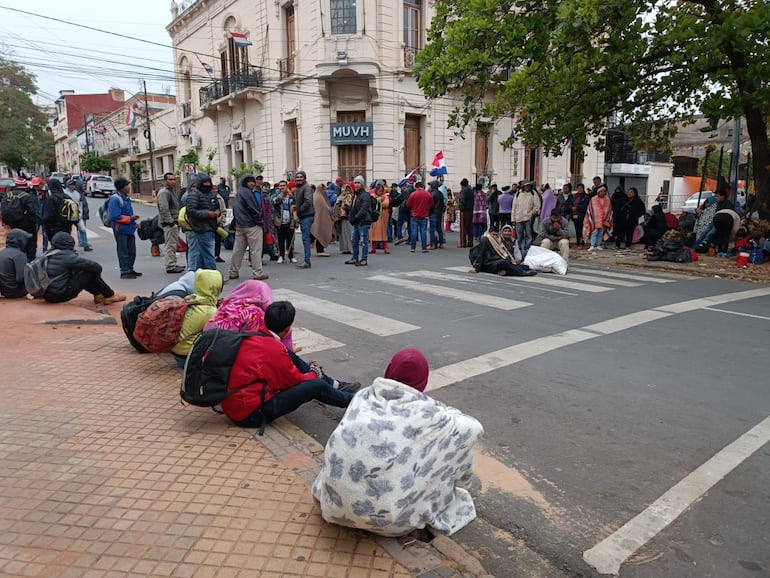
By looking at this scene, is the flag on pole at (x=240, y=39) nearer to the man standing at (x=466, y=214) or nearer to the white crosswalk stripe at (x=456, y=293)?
the man standing at (x=466, y=214)

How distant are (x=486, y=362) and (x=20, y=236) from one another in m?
7.04

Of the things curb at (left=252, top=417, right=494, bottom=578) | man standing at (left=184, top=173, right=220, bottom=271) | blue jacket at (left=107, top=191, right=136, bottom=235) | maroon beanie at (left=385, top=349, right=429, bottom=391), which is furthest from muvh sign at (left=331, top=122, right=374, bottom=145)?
maroon beanie at (left=385, top=349, right=429, bottom=391)

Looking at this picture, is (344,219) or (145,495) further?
(344,219)

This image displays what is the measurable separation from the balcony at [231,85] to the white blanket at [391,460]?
2753 cm

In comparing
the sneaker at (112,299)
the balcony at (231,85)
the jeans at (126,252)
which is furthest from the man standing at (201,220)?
the balcony at (231,85)

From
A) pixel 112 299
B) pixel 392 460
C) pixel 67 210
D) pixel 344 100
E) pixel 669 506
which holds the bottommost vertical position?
pixel 669 506

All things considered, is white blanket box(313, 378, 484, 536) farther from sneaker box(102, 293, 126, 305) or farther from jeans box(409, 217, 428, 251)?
→ jeans box(409, 217, 428, 251)

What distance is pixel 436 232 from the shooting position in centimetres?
1605

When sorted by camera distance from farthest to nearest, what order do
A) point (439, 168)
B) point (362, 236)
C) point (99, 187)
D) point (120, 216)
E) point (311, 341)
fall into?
point (99, 187) → point (439, 168) → point (362, 236) → point (120, 216) → point (311, 341)

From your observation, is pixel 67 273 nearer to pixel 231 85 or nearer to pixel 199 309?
pixel 199 309

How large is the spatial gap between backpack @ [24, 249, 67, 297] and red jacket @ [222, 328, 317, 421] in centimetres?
509

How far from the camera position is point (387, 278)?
1077 centimetres

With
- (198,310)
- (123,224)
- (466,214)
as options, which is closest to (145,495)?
(198,310)

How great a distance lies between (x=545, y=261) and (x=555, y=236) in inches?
55.2
